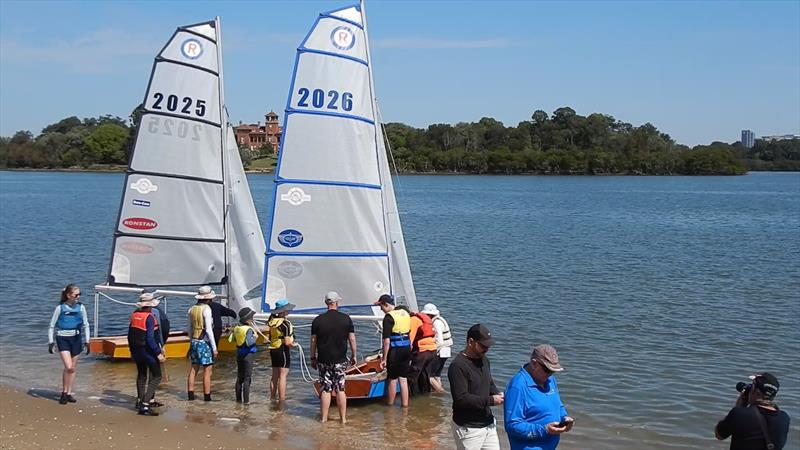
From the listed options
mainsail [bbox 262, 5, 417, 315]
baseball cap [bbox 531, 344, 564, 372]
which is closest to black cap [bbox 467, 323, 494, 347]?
baseball cap [bbox 531, 344, 564, 372]

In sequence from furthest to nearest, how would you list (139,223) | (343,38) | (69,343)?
(139,223), (343,38), (69,343)

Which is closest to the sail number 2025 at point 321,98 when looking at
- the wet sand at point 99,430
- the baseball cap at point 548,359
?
the wet sand at point 99,430

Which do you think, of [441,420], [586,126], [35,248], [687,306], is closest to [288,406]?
[441,420]

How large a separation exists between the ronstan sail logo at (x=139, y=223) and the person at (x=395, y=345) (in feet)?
21.7

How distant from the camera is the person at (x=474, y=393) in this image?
7.33 metres

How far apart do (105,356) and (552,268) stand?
20861 mm

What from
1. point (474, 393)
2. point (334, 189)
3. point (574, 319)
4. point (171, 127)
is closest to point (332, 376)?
point (334, 189)

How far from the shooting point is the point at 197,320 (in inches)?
492

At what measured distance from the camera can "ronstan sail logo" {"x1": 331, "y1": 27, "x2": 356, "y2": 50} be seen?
14375 millimetres

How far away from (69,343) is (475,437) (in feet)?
22.6

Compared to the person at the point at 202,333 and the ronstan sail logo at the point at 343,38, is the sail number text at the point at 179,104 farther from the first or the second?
the person at the point at 202,333

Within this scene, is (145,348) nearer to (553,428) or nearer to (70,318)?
(70,318)

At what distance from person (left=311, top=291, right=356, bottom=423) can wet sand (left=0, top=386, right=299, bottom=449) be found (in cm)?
111

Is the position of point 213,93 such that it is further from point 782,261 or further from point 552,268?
point 782,261
